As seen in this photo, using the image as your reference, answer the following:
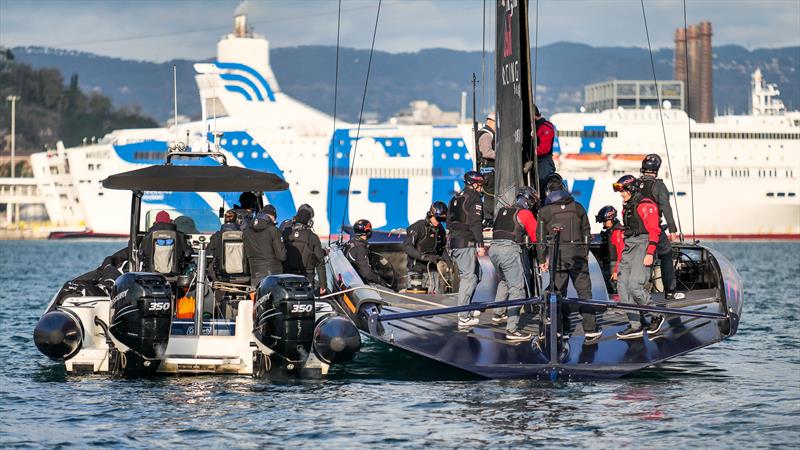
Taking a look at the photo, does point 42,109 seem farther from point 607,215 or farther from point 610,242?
point 607,215

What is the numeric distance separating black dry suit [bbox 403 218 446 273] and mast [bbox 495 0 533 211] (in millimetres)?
1872

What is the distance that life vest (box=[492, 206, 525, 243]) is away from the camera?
555 inches

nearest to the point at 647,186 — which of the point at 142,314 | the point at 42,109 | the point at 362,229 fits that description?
the point at 362,229

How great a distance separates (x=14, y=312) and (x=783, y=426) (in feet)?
54.1

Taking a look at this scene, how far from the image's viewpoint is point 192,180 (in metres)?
14.8

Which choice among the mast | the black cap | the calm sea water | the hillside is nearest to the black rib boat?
the mast

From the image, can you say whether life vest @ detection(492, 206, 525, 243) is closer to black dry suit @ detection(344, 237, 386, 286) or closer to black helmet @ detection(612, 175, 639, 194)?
black helmet @ detection(612, 175, 639, 194)

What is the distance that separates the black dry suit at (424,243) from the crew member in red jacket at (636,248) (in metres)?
3.23

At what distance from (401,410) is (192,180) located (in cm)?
395

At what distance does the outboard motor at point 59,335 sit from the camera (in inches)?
520

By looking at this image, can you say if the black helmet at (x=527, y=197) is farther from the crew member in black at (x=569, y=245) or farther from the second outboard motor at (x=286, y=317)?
the second outboard motor at (x=286, y=317)

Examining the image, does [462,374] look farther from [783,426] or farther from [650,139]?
[650,139]

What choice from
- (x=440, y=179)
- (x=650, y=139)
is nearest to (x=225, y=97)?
(x=440, y=179)

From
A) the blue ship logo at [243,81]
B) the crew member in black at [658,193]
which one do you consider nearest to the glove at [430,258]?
the crew member in black at [658,193]
